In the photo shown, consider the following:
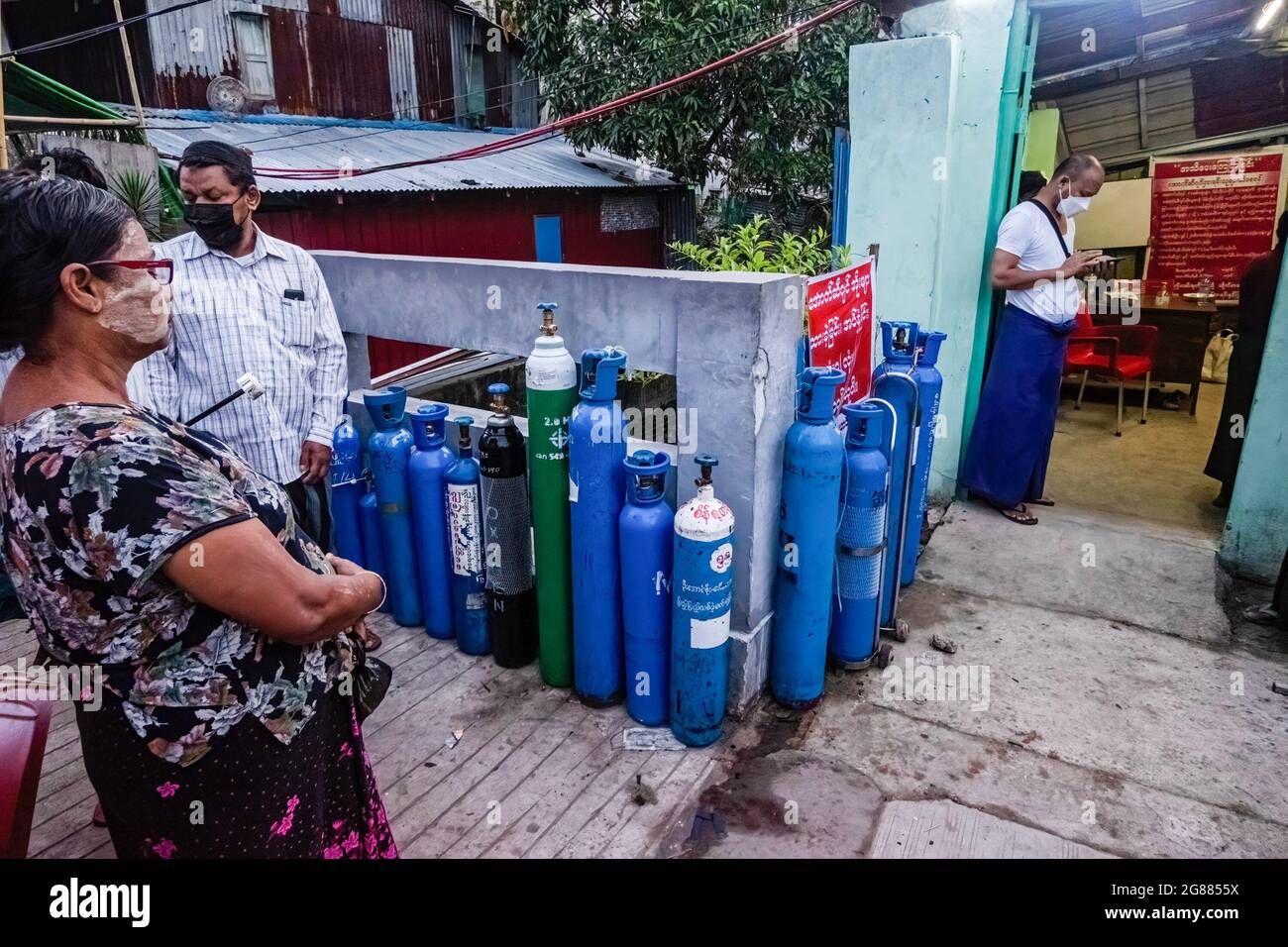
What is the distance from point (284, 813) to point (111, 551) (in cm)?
67

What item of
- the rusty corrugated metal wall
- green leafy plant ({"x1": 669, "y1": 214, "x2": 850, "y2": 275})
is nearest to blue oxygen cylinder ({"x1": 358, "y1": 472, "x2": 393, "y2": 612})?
green leafy plant ({"x1": 669, "y1": 214, "x2": 850, "y2": 275})

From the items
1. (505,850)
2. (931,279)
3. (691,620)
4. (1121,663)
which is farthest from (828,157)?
(505,850)

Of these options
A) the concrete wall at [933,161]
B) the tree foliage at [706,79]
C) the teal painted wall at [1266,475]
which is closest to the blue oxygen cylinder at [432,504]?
the concrete wall at [933,161]

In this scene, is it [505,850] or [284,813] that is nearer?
[284,813]

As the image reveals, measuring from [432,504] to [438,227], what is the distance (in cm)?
812

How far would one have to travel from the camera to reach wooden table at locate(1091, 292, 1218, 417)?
7.09 m

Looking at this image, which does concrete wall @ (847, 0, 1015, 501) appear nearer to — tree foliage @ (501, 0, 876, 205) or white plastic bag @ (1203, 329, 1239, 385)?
tree foliage @ (501, 0, 876, 205)

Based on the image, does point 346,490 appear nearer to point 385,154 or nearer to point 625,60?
point 625,60

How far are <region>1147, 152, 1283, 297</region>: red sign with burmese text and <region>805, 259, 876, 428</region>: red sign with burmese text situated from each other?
21.2 ft

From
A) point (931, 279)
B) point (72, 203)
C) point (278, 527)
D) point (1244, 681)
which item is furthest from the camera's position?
point (931, 279)

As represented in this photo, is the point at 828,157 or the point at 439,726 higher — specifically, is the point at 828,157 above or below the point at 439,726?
above

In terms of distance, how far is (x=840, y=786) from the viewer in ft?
9.23

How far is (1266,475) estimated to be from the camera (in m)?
4.17
